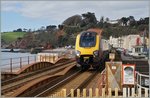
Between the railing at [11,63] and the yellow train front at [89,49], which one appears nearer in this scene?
the railing at [11,63]

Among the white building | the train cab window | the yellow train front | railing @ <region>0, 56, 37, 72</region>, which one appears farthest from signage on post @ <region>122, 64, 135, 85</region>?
the white building

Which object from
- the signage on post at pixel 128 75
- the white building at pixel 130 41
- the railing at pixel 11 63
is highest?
the white building at pixel 130 41

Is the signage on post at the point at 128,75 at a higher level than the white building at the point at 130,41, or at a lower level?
lower

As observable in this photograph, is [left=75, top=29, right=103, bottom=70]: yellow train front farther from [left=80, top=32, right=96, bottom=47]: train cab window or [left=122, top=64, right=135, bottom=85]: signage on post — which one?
[left=122, top=64, right=135, bottom=85]: signage on post

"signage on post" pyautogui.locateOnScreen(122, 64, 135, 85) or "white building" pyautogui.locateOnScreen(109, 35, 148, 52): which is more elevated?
"white building" pyautogui.locateOnScreen(109, 35, 148, 52)

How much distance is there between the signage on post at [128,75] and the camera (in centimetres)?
1002

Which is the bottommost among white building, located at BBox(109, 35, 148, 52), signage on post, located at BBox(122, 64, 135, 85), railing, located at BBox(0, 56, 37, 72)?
railing, located at BBox(0, 56, 37, 72)

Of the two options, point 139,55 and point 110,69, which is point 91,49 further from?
point 139,55

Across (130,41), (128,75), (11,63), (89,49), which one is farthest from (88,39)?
(130,41)

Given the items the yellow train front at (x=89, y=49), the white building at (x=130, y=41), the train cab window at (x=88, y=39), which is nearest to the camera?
the yellow train front at (x=89, y=49)

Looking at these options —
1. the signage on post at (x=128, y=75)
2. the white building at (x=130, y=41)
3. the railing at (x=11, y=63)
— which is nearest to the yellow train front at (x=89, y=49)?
the railing at (x=11, y=63)

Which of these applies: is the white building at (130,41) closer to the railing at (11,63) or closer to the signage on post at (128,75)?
the railing at (11,63)

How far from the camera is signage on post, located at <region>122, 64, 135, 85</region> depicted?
10.0 meters

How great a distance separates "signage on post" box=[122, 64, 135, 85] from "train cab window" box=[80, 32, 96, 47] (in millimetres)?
9027
